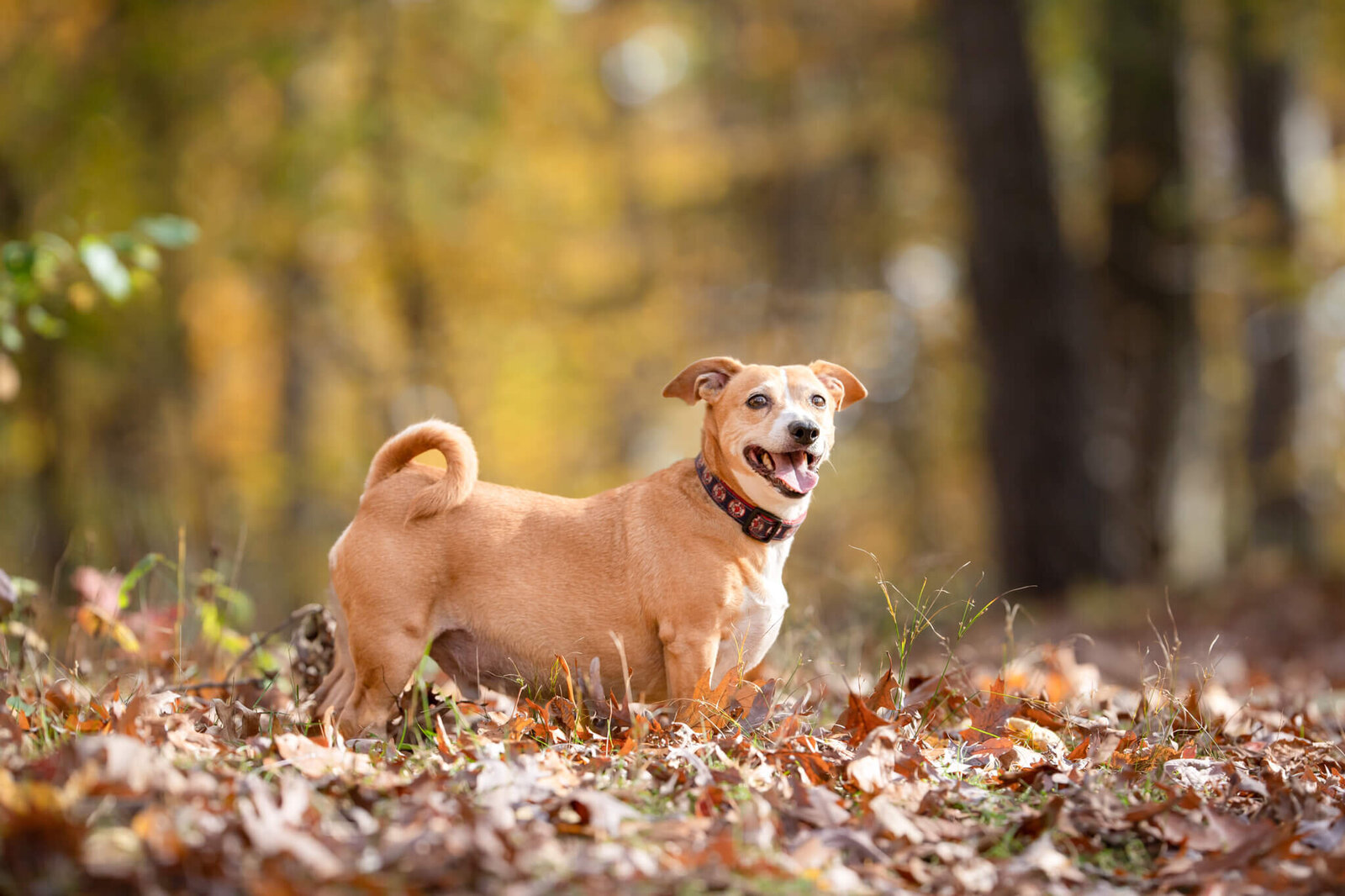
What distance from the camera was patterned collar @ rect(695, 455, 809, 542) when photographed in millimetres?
4035

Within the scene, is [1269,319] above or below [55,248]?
below

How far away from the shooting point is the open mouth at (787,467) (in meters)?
3.96

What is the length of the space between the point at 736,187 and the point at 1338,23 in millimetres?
9170

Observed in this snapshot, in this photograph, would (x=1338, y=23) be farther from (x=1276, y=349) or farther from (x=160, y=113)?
(x=160, y=113)

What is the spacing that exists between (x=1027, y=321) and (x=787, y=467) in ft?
26.5

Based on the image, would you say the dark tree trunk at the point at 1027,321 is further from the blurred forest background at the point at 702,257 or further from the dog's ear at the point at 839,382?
the dog's ear at the point at 839,382

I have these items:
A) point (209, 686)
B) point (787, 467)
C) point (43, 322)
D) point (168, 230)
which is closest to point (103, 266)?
point (168, 230)

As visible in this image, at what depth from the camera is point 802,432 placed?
155 inches

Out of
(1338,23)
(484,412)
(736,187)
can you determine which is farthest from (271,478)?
(1338,23)

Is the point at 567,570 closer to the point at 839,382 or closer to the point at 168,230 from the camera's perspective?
the point at 839,382

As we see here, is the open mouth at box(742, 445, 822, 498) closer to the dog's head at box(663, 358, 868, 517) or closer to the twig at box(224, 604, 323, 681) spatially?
the dog's head at box(663, 358, 868, 517)

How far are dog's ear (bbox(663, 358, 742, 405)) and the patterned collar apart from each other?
393mm

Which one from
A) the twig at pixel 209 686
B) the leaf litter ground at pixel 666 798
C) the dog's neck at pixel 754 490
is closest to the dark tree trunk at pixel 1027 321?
the leaf litter ground at pixel 666 798

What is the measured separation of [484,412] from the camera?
18.5 meters
